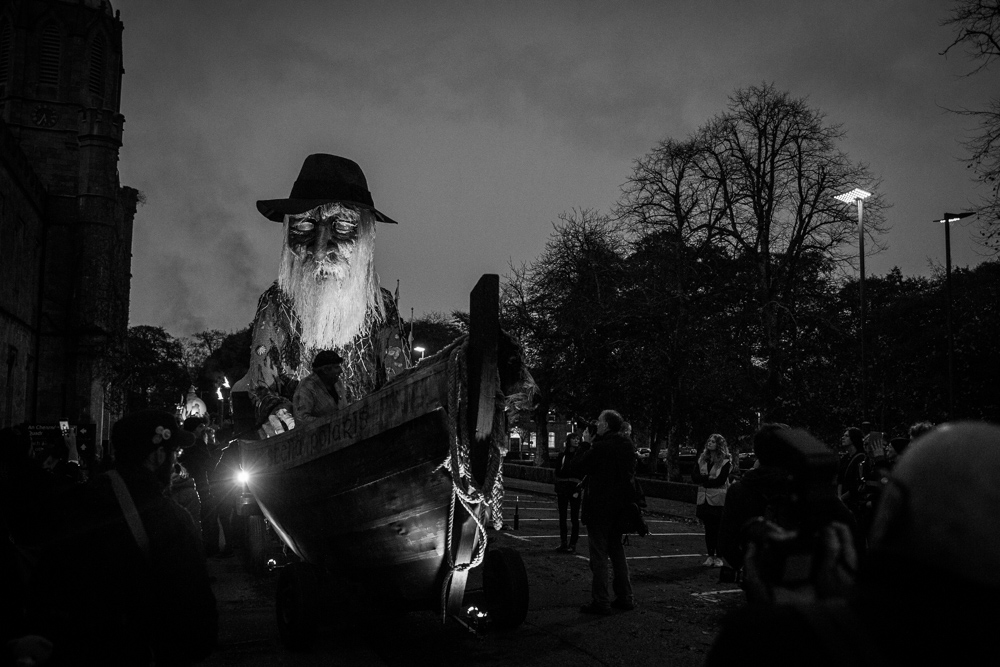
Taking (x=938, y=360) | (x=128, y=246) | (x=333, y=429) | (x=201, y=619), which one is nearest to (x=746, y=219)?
(x=938, y=360)

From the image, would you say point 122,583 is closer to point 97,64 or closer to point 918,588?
point 918,588

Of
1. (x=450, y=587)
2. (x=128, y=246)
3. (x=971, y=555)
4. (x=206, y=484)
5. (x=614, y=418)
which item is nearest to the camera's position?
(x=971, y=555)

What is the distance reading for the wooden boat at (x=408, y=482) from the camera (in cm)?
536

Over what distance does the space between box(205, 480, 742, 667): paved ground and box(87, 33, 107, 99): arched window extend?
44.3m

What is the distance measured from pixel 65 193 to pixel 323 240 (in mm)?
41706

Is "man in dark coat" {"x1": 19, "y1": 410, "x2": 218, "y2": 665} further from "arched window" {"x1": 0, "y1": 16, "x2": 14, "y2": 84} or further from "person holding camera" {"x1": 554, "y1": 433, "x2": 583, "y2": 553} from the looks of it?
"arched window" {"x1": 0, "y1": 16, "x2": 14, "y2": 84}

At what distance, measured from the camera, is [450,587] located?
19.0 feet

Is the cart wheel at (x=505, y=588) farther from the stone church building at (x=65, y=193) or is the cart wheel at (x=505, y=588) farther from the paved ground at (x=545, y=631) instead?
the stone church building at (x=65, y=193)

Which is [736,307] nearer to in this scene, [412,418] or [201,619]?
[412,418]

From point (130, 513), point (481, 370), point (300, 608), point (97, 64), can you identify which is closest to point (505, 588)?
point (300, 608)

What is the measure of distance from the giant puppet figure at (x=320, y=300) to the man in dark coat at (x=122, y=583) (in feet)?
16.7

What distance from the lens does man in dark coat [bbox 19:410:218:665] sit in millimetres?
2664

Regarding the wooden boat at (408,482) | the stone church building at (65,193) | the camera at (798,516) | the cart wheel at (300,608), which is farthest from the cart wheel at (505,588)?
the stone church building at (65,193)

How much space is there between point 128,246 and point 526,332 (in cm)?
4350
